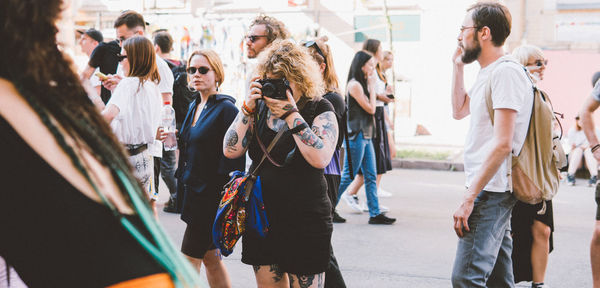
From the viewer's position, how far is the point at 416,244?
251 inches

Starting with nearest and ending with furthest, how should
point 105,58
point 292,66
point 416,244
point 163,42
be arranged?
point 292,66 < point 105,58 < point 416,244 < point 163,42

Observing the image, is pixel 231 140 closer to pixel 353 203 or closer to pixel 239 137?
pixel 239 137

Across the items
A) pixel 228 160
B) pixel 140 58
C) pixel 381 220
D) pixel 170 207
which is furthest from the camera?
pixel 170 207

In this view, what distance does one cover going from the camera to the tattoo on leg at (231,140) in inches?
133

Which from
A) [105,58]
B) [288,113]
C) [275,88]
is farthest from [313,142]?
[105,58]

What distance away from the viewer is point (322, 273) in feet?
10.6

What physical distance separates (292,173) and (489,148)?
1.00 m

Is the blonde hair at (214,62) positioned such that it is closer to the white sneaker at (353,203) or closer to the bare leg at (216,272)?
the bare leg at (216,272)

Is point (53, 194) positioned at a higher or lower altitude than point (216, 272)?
higher

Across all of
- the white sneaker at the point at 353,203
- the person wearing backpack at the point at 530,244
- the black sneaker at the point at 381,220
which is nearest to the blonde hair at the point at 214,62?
the person wearing backpack at the point at 530,244

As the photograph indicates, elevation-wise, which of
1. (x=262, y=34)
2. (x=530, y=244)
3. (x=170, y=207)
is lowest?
(x=170, y=207)

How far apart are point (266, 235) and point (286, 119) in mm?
595

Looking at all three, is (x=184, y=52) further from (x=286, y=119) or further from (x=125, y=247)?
(x=125, y=247)

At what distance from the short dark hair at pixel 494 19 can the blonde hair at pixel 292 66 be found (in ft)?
Result: 2.99
